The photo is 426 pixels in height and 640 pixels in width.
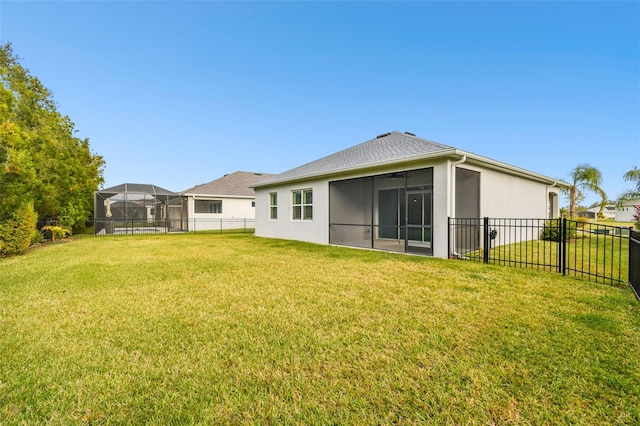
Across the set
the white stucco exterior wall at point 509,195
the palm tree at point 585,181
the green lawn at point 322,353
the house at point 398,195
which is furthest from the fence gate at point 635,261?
the palm tree at point 585,181

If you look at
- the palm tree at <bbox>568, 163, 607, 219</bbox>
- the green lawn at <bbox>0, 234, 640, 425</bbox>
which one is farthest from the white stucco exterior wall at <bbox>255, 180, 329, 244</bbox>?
the palm tree at <bbox>568, 163, 607, 219</bbox>

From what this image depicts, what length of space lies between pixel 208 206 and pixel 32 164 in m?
13.2

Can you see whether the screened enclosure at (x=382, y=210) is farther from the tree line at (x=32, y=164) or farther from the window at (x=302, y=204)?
the tree line at (x=32, y=164)

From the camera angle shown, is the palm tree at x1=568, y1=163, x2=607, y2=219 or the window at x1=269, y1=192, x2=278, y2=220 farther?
the palm tree at x1=568, y1=163, x2=607, y2=219

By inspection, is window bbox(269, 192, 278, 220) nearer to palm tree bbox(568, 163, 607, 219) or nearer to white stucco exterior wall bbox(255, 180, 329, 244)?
white stucco exterior wall bbox(255, 180, 329, 244)

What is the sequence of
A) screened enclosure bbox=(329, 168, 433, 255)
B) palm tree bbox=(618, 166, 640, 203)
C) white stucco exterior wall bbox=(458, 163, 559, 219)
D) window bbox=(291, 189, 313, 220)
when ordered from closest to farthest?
white stucco exterior wall bbox=(458, 163, 559, 219), screened enclosure bbox=(329, 168, 433, 255), window bbox=(291, 189, 313, 220), palm tree bbox=(618, 166, 640, 203)

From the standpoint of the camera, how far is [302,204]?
40.9ft

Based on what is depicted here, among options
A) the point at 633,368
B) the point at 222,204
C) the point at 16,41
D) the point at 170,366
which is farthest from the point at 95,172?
the point at 633,368

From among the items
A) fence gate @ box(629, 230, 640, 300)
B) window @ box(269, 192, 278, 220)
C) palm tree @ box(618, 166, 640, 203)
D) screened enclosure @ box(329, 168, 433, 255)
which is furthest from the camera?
palm tree @ box(618, 166, 640, 203)

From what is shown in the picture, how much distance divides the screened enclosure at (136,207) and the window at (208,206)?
1.50 m

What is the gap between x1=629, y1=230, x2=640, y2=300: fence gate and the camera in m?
4.03

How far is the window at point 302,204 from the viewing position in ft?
39.9

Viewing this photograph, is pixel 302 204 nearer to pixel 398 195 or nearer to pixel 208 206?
pixel 398 195

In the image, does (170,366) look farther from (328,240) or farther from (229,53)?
(229,53)
